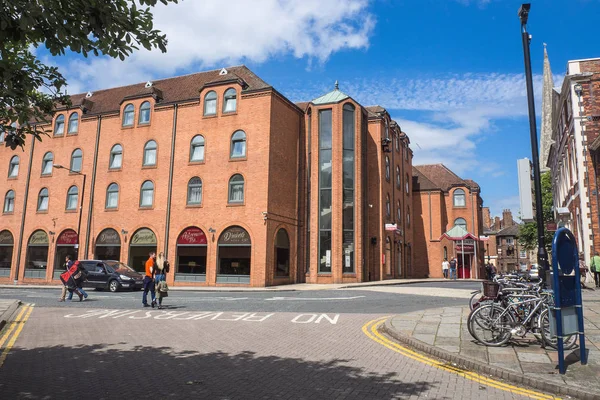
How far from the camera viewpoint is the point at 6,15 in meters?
4.40

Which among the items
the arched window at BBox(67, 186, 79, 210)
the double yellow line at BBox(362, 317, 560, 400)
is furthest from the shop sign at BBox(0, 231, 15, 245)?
the double yellow line at BBox(362, 317, 560, 400)

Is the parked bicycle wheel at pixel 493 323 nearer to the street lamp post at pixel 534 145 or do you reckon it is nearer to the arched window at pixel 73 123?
the street lamp post at pixel 534 145

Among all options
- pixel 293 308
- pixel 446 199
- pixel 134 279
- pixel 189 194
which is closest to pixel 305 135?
pixel 189 194

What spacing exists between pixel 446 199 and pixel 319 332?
139 feet

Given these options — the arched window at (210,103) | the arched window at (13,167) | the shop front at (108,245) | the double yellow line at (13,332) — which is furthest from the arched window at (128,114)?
the double yellow line at (13,332)

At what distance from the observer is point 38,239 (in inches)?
1326

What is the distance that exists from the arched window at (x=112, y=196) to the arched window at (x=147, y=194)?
2.25m

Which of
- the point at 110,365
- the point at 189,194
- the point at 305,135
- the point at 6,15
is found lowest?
the point at 110,365

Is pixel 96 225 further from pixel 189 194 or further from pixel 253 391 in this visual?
pixel 253 391

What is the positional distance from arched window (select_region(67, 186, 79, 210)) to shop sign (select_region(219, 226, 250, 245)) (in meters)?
12.8

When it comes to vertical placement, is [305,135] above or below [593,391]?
above

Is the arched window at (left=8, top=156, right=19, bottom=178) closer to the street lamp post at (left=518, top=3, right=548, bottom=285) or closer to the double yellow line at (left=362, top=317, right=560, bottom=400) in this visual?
the double yellow line at (left=362, top=317, right=560, bottom=400)

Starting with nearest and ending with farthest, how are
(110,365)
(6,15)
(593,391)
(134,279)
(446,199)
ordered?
(6,15)
(593,391)
(110,365)
(134,279)
(446,199)

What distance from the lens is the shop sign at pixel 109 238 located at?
31.1 metres
